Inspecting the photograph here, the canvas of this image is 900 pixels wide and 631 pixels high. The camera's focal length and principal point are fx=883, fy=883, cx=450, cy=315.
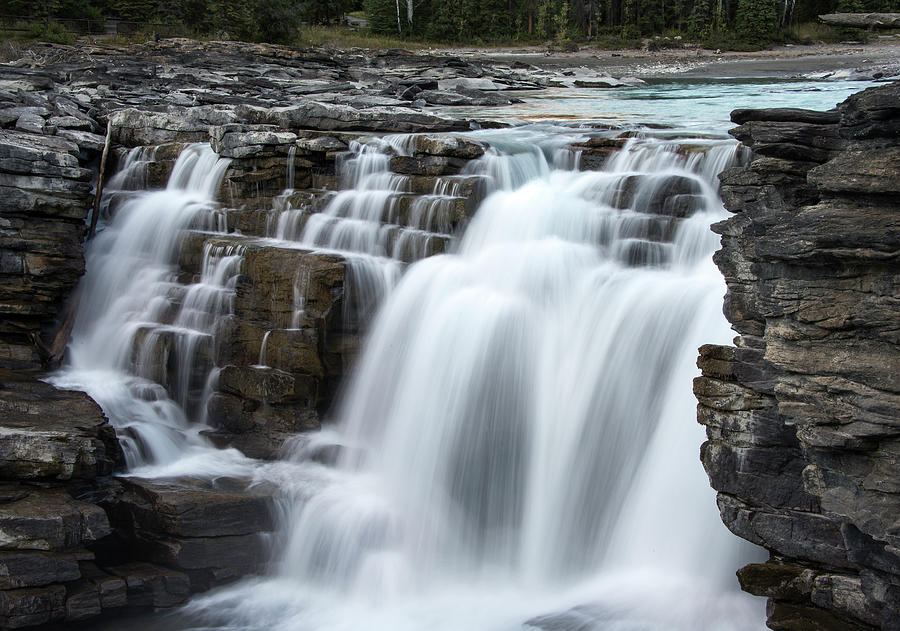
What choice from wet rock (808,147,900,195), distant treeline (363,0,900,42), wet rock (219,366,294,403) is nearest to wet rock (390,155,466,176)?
wet rock (219,366,294,403)

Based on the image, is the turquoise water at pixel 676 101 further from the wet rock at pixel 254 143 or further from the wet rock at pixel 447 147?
the wet rock at pixel 254 143

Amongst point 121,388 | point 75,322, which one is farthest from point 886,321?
point 75,322

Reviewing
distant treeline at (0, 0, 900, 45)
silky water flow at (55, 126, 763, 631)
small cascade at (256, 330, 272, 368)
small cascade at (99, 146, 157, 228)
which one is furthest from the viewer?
distant treeline at (0, 0, 900, 45)

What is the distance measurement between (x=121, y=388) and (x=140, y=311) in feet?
4.76

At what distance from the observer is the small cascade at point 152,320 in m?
11.6

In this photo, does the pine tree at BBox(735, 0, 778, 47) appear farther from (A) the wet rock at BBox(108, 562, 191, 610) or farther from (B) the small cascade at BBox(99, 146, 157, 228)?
(A) the wet rock at BBox(108, 562, 191, 610)

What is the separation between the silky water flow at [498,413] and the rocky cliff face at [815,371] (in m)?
0.95

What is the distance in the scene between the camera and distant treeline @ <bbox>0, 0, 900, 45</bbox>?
159 ft

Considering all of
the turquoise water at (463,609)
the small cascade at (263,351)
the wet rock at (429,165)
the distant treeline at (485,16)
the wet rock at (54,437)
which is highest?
the distant treeline at (485,16)

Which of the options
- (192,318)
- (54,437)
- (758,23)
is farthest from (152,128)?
(758,23)

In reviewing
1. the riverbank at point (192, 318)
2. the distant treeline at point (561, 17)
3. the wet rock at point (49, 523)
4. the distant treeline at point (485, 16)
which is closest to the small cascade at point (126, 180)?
the riverbank at point (192, 318)

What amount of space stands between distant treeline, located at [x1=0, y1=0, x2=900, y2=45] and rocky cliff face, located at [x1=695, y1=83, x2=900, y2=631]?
43838 millimetres

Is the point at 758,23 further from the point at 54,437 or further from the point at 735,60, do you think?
the point at 54,437

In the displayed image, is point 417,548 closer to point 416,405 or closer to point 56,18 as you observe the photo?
point 416,405
